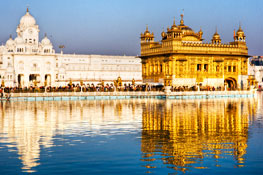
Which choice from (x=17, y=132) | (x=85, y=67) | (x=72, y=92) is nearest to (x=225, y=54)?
(x=72, y=92)

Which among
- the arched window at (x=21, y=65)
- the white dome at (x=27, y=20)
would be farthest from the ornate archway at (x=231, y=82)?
the white dome at (x=27, y=20)

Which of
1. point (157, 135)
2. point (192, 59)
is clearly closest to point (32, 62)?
point (192, 59)

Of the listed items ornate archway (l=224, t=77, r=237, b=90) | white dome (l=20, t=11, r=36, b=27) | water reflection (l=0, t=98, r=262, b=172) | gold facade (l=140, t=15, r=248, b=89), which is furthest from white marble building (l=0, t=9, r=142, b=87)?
water reflection (l=0, t=98, r=262, b=172)

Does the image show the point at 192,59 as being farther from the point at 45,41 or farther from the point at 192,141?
the point at 45,41

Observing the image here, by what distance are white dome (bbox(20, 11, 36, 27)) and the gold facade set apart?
44.0 meters

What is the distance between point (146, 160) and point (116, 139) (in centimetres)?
373

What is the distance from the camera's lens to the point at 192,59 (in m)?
56.3

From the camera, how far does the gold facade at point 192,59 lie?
5509cm

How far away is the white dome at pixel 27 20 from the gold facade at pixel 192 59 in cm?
4403

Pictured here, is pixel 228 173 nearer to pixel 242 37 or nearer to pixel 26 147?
pixel 26 147

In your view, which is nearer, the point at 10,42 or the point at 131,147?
the point at 131,147

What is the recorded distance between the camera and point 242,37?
60.8 m

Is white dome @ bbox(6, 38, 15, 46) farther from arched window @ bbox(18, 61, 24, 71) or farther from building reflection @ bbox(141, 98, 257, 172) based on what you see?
building reflection @ bbox(141, 98, 257, 172)

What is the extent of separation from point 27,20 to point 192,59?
54032 millimetres
